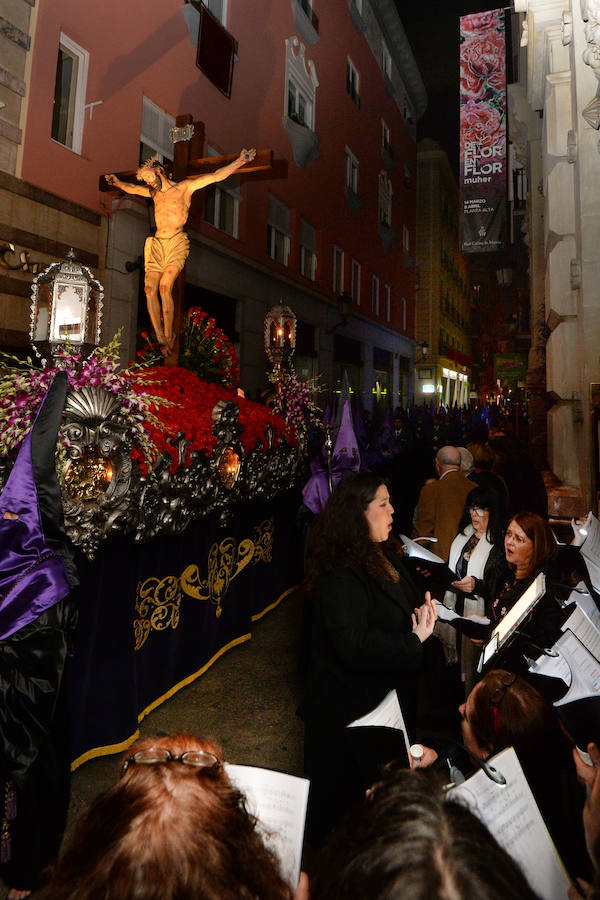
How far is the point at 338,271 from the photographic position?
2181 centimetres

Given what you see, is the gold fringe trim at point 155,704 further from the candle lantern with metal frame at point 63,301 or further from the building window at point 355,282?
the building window at point 355,282

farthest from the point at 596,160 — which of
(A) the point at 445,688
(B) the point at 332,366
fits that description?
(B) the point at 332,366

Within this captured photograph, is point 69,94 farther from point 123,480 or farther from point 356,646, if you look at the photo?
point 356,646

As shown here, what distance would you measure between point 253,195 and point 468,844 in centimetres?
1604

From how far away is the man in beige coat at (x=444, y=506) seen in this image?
5293mm

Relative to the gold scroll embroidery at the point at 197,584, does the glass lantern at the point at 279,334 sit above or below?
above

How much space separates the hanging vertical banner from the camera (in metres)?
12.2

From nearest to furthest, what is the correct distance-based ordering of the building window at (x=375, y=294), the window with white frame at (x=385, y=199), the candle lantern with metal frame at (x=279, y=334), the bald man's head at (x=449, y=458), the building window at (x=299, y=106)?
1. the bald man's head at (x=449, y=458)
2. the candle lantern with metal frame at (x=279, y=334)
3. the building window at (x=299, y=106)
4. the building window at (x=375, y=294)
5. the window with white frame at (x=385, y=199)

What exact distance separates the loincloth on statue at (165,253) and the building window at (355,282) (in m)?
17.9

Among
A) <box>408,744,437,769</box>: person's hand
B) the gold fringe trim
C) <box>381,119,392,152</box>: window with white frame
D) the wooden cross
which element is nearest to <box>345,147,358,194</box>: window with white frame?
<box>381,119,392,152</box>: window with white frame

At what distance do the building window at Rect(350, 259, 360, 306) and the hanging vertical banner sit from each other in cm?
1009

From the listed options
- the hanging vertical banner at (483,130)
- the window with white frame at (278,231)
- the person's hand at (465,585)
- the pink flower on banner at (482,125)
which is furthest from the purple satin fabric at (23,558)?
the window with white frame at (278,231)

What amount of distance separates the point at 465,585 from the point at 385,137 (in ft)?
98.2

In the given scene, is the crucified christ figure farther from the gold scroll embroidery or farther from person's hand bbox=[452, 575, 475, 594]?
person's hand bbox=[452, 575, 475, 594]
